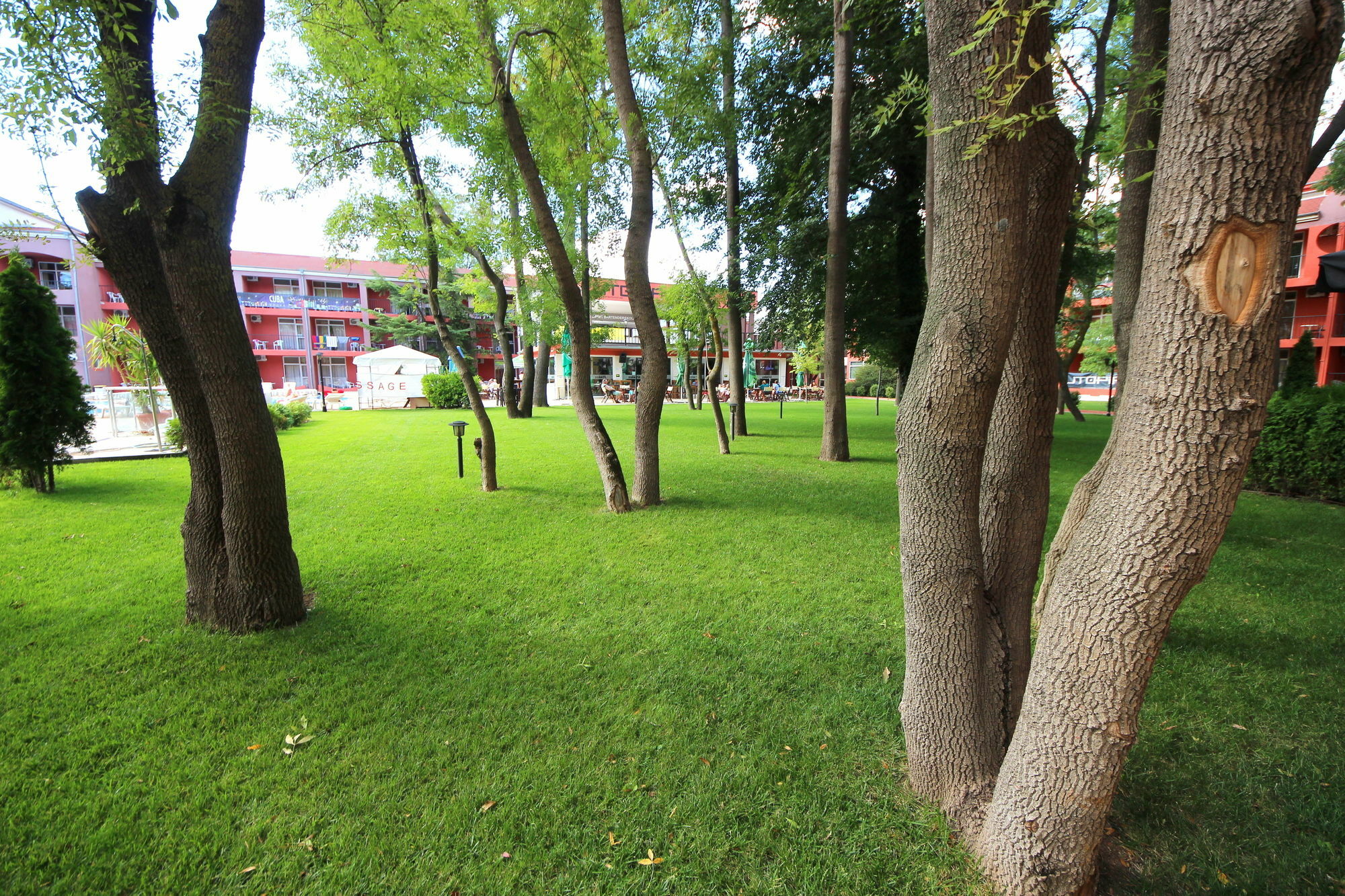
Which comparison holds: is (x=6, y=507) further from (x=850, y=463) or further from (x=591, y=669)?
(x=850, y=463)

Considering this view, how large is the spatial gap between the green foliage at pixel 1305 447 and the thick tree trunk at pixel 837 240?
528 cm

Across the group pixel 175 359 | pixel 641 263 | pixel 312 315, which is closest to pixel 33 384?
pixel 175 359

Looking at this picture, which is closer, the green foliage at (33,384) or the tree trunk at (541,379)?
the green foliage at (33,384)

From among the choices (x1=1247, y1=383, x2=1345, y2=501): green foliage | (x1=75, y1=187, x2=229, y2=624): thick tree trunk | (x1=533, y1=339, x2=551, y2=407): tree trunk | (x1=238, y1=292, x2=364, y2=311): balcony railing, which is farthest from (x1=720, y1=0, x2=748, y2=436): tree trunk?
(x1=238, y1=292, x2=364, y2=311): balcony railing

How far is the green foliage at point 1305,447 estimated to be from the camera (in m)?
6.99

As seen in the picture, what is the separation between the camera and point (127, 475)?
8.68 m

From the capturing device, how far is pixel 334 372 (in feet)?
123

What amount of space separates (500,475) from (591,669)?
6.13 metres

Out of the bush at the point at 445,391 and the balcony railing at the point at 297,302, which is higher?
the balcony railing at the point at 297,302

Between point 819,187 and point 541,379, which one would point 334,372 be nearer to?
point 541,379

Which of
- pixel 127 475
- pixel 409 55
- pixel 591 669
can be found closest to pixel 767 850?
pixel 591 669

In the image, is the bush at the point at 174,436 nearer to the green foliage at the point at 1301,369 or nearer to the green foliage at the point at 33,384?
the green foliage at the point at 33,384

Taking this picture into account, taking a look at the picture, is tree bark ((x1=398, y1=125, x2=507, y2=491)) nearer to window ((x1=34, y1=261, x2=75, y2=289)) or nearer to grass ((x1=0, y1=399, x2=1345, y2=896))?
grass ((x1=0, y1=399, x2=1345, y2=896))

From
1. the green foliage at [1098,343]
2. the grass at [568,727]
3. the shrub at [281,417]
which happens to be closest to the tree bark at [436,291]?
the grass at [568,727]
